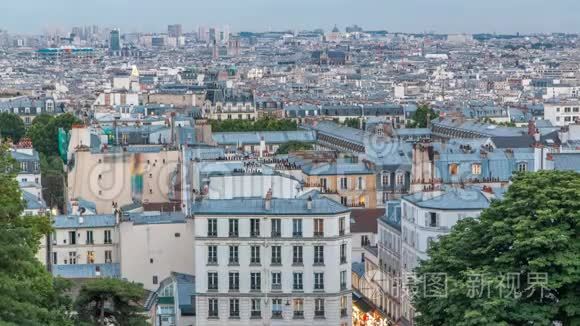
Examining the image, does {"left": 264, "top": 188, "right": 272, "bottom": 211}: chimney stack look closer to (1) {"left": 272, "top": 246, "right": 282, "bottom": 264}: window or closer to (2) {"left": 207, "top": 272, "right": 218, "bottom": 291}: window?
(1) {"left": 272, "top": 246, "right": 282, "bottom": 264}: window

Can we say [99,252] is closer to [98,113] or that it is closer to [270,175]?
[270,175]

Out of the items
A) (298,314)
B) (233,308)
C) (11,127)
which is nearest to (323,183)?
(298,314)

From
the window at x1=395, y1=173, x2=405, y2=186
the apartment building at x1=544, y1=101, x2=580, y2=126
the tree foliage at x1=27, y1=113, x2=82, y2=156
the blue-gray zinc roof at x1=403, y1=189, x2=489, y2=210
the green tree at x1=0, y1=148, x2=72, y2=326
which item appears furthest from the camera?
the apartment building at x1=544, y1=101, x2=580, y2=126

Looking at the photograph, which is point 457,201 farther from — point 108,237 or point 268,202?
point 108,237

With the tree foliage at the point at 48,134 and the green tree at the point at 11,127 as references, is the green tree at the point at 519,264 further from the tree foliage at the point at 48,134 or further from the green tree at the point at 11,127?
the green tree at the point at 11,127

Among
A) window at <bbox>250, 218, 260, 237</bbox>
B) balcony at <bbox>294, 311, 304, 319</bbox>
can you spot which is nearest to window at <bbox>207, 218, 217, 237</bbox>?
window at <bbox>250, 218, 260, 237</bbox>

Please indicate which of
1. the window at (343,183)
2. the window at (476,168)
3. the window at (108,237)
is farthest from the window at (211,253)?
the window at (343,183)

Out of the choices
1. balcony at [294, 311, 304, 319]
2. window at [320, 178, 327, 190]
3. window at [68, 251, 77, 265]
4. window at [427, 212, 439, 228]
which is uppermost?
window at [427, 212, 439, 228]

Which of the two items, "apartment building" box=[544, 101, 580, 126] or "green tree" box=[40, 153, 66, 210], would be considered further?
"apartment building" box=[544, 101, 580, 126]
